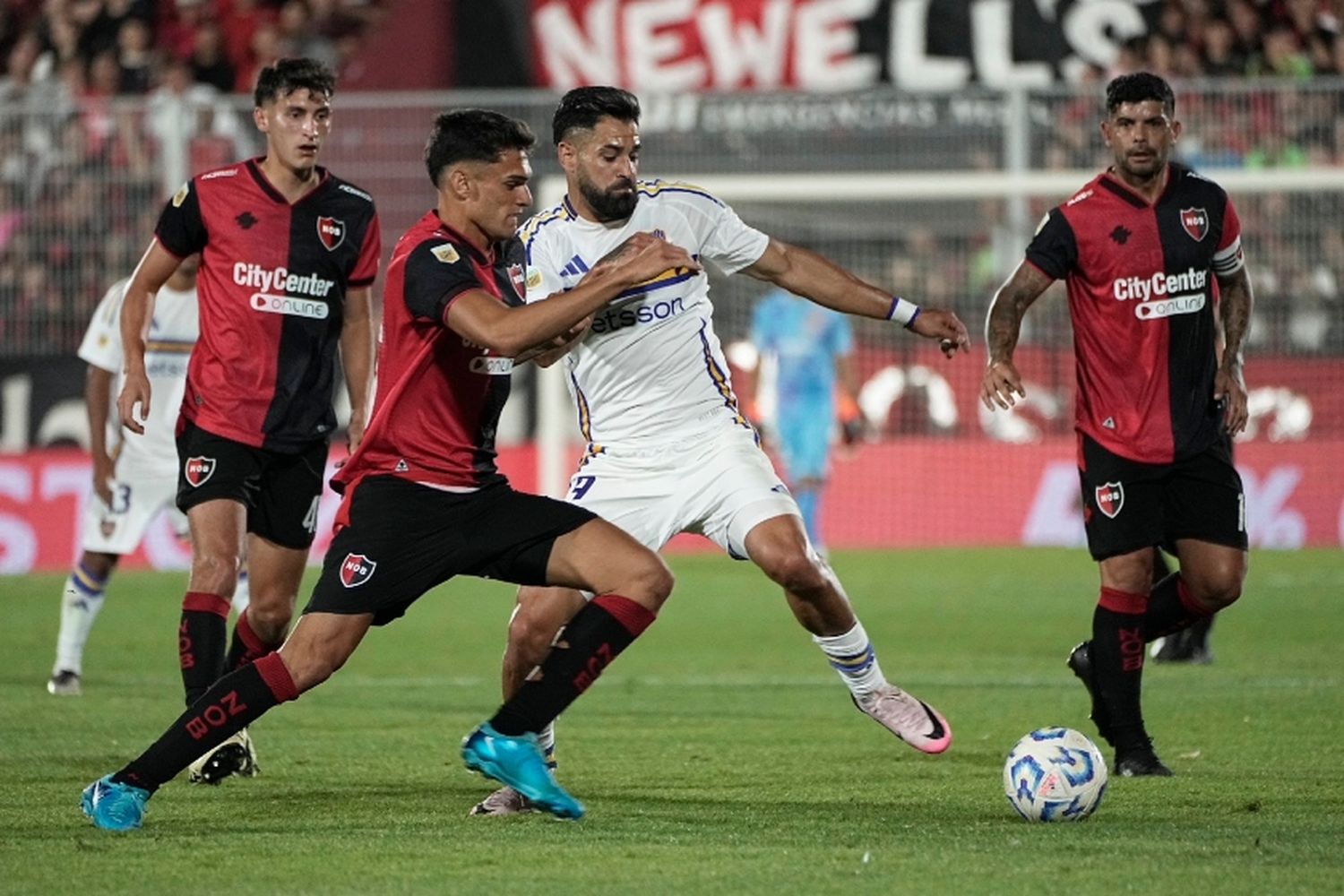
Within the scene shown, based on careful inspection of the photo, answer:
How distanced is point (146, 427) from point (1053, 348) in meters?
8.54

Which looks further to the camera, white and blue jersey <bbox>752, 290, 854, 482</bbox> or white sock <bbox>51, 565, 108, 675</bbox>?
white and blue jersey <bbox>752, 290, 854, 482</bbox>

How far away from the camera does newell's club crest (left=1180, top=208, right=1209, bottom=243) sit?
7688 millimetres

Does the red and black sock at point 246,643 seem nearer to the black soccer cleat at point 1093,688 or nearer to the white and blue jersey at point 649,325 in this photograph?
the white and blue jersey at point 649,325

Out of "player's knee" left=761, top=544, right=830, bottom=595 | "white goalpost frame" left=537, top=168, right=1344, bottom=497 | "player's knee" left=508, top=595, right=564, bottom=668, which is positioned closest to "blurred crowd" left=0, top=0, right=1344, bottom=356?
"white goalpost frame" left=537, top=168, right=1344, bottom=497

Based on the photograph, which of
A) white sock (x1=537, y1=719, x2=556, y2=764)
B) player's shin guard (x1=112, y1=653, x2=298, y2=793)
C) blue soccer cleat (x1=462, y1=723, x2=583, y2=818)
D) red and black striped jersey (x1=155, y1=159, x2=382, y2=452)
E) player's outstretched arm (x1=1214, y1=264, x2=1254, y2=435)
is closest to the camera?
blue soccer cleat (x1=462, y1=723, x2=583, y2=818)

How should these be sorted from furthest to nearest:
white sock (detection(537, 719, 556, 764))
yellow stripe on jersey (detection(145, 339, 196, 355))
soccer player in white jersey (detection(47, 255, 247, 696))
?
yellow stripe on jersey (detection(145, 339, 196, 355)) < soccer player in white jersey (detection(47, 255, 247, 696)) < white sock (detection(537, 719, 556, 764))

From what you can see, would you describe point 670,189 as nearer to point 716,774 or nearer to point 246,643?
point 716,774

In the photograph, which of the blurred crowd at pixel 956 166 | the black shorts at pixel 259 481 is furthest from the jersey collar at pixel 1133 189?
the blurred crowd at pixel 956 166

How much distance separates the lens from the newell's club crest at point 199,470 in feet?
24.7

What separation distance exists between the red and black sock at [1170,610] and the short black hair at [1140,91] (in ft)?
5.64

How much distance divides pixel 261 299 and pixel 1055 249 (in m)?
2.85

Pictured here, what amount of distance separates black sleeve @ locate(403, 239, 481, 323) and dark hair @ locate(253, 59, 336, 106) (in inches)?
70.2

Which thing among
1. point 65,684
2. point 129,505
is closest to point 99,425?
point 129,505

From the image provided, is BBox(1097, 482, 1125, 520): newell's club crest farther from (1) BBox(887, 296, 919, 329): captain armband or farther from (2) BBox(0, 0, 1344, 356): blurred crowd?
(2) BBox(0, 0, 1344, 356): blurred crowd
